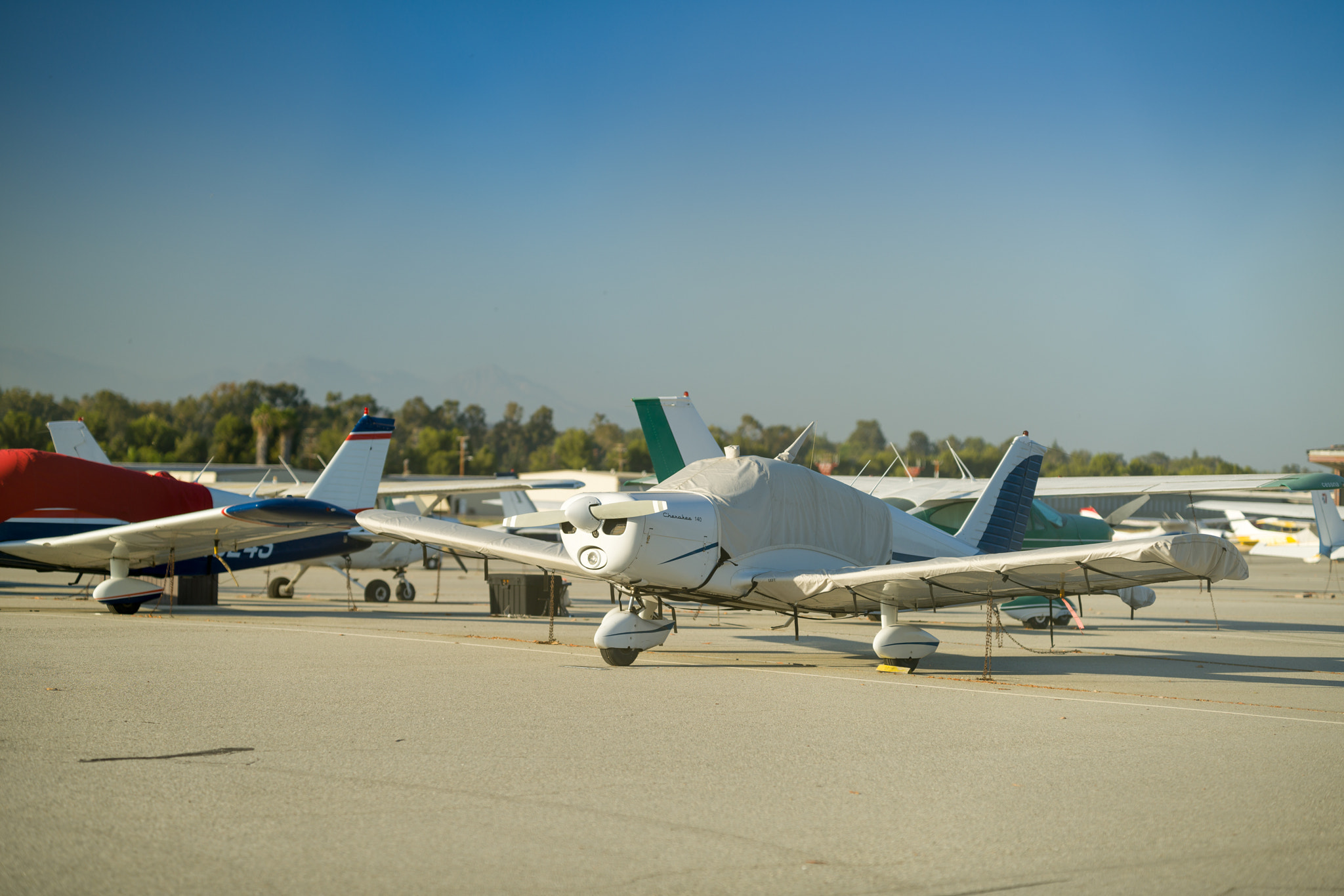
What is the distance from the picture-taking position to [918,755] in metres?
6.15

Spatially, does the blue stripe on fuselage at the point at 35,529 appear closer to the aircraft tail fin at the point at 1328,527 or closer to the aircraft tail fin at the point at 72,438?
the aircraft tail fin at the point at 72,438

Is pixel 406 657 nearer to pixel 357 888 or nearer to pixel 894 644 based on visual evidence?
pixel 894 644

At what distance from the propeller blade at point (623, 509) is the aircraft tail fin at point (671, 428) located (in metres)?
9.15

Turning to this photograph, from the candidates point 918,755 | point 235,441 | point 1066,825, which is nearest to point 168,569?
point 918,755

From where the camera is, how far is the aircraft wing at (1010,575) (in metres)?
8.45

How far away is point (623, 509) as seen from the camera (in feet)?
31.9

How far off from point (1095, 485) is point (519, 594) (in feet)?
42.9

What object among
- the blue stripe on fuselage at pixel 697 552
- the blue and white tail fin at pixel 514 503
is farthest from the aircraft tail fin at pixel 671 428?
the blue and white tail fin at pixel 514 503

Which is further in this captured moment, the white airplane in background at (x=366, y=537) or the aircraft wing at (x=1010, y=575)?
the white airplane in background at (x=366, y=537)

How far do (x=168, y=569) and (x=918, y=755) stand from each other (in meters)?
16.0

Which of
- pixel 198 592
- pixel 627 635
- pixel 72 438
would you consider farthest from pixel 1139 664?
pixel 72 438

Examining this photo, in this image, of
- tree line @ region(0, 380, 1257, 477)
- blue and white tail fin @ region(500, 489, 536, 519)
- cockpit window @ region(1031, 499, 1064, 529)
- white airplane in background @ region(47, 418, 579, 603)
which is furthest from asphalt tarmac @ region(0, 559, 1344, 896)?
tree line @ region(0, 380, 1257, 477)

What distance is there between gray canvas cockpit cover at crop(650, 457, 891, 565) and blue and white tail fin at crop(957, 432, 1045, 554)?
241 centimetres

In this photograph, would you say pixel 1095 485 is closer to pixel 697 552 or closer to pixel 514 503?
pixel 697 552
